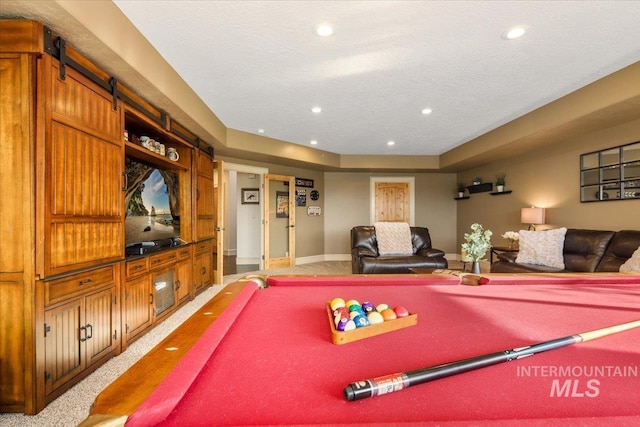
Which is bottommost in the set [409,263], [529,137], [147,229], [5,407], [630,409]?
[5,407]

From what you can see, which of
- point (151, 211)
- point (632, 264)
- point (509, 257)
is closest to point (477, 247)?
→ point (632, 264)

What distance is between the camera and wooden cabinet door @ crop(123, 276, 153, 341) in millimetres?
2359

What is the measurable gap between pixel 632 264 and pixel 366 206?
191 inches

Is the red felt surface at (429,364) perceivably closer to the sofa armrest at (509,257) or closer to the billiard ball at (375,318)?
the billiard ball at (375,318)

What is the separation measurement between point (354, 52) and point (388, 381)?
2550 mm

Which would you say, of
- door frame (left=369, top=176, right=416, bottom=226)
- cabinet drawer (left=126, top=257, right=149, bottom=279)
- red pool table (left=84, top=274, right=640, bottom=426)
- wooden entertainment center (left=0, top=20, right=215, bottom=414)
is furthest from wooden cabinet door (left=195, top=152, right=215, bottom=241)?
door frame (left=369, top=176, right=416, bottom=226)

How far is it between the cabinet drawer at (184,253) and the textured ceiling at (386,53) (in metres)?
1.86

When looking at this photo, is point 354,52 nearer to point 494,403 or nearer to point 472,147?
point 494,403

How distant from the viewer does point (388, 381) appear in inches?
24.5

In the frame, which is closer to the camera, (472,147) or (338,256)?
(472,147)

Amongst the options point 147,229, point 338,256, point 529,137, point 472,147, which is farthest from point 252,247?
point 529,137

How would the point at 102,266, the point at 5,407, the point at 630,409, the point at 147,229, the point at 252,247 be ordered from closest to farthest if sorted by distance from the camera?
the point at 630,409 < the point at 5,407 < the point at 102,266 < the point at 147,229 < the point at 252,247

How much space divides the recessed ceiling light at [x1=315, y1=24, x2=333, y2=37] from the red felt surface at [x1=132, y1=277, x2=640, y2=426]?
197cm

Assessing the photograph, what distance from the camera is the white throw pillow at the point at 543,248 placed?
3.57 meters
